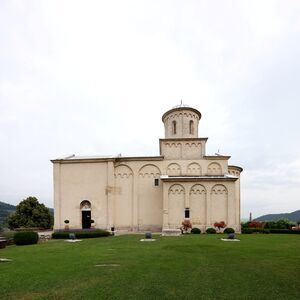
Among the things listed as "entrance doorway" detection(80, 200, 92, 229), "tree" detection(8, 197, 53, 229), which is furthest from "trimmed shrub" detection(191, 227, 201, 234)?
"tree" detection(8, 197, 53, 229)

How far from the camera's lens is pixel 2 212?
417 ft

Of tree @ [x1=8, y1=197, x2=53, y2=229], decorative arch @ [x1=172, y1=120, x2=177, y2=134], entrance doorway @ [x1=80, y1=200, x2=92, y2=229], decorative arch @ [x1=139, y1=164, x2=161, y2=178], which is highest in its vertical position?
decorative arch @ [x1=172, y1=120, x2=177, y2=134]

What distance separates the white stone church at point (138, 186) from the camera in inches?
1148

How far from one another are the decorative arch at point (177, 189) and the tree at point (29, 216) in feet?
79.6

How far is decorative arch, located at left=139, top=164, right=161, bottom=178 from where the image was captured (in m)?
31.1

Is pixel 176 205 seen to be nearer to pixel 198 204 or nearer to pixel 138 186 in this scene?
pixel 198 204

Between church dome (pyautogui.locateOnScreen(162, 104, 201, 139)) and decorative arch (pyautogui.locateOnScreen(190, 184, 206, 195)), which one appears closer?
decorative arch (pyautogui.locateOnScreen(190, 184, 206, 195))

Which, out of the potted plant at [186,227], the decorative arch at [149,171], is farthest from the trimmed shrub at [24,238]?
the potted plant at [186,227]

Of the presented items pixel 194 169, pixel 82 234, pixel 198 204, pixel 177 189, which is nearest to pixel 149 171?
pixel 177 189

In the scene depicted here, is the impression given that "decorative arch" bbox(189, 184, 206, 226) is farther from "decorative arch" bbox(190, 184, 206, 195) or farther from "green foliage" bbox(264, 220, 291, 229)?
"green foliage" bbox(264, 220, 291, 229)

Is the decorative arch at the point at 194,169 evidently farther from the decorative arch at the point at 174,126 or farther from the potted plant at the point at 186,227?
the potted plant at the point at 186,227

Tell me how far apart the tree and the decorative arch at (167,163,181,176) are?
23.8 metres

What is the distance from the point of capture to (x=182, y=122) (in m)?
32.6

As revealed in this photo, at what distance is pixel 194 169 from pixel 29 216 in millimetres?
27801
